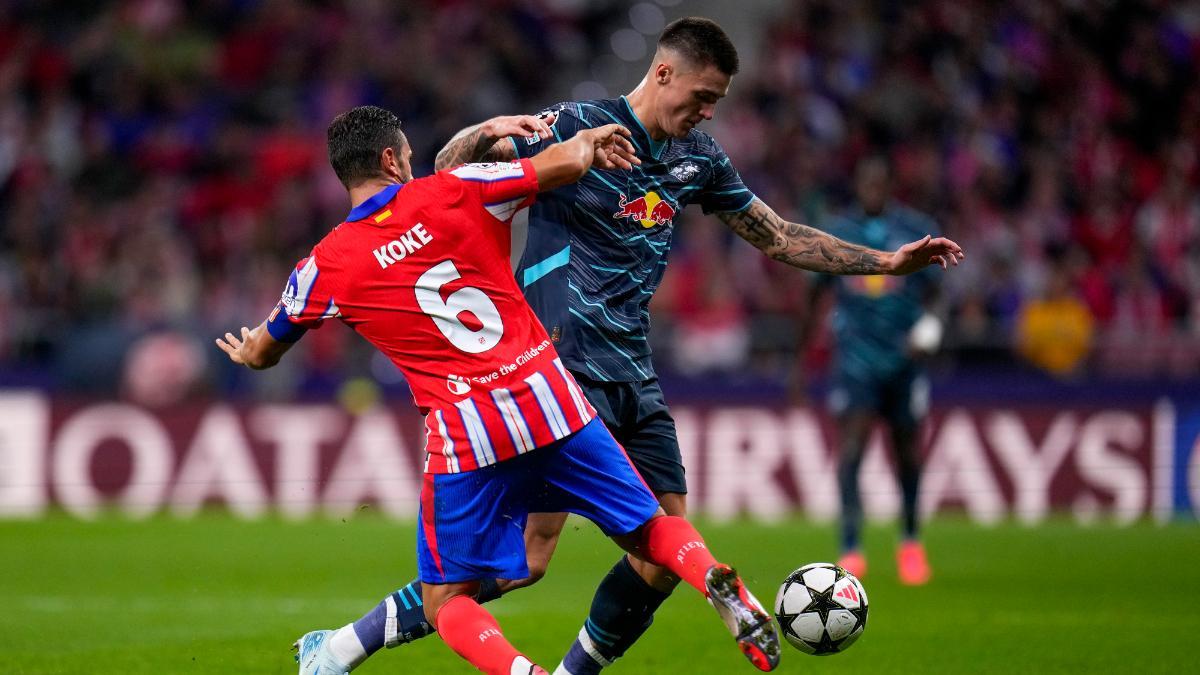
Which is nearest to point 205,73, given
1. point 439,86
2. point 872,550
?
point 439,86

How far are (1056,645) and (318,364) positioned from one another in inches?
379

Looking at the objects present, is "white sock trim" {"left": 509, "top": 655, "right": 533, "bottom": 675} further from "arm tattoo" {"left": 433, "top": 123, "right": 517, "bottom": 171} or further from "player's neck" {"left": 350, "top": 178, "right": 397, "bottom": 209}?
"arm tattoo" {"left": 433, "top": 123, "right": 517, "bottom": 171}

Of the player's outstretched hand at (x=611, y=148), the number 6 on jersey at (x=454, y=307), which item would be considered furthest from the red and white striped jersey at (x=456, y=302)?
the player's outstretched hand at (x=611, y=148)

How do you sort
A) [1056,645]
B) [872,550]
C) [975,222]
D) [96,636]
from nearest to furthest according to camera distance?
[1056,645], [96,636], [872,550], [975,222]

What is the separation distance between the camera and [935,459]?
15.0 metres

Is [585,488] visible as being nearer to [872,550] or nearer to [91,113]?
[872,550]

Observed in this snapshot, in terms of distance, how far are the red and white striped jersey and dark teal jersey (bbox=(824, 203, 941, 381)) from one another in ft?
18.9

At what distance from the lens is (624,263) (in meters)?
5.80

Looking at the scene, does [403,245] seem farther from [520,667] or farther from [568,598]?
[568,598]

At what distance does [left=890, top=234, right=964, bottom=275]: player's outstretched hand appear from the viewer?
5.77m

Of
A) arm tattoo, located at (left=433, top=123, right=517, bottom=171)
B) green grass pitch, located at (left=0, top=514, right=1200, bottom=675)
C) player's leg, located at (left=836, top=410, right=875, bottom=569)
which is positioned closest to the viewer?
arm tattoo, located at (left=433, top=123, right=517, bottom=171)

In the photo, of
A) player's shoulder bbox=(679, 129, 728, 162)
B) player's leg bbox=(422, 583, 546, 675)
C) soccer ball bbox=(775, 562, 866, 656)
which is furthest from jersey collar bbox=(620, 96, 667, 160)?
player's leg bbox=(422, 583, 546, 675)

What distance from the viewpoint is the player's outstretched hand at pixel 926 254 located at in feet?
18.9

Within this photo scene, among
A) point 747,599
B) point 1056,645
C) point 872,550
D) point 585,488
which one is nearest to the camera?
point 747,599
